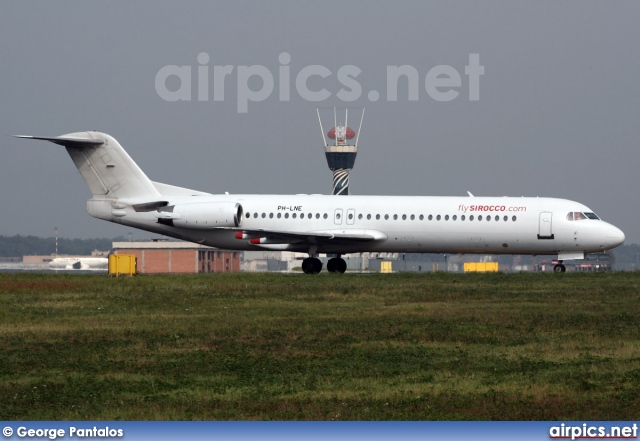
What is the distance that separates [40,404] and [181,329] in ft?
25.1

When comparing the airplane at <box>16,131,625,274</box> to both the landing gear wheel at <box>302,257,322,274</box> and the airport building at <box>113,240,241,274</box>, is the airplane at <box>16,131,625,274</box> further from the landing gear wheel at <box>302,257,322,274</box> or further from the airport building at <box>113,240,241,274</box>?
the airport building at <box>113,240,241,274</box>

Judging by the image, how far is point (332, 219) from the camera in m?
42.9

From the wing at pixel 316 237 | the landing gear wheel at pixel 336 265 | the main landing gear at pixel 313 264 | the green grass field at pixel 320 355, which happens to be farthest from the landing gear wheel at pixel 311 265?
the green grass field at pixel 320 355

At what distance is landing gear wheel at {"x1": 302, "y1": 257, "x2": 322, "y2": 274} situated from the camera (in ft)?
142

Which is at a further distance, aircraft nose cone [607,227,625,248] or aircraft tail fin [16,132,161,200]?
aircraft tail fin [16,132,161,200]

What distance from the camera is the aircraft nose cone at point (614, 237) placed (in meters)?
41.1

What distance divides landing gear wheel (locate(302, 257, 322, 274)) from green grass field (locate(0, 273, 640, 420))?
1217 centimetres

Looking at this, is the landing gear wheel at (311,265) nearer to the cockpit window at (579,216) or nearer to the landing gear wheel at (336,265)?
the landing gear wheel at (336,265)

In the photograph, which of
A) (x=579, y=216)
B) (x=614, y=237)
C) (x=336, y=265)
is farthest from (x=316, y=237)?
(x=614, y=237)

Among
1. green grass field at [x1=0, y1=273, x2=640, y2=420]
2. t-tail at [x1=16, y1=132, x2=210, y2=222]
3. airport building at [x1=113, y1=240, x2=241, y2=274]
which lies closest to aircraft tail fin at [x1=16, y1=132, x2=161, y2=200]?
t-tail at [x1=16, y1=132, x2=210, y2=222]

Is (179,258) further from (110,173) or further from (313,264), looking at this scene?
(313,264)

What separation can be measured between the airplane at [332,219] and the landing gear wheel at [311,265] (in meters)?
0.04

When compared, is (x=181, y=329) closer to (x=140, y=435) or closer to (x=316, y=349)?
(x=316, y=349)

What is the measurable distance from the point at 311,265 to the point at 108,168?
30.1 ft
